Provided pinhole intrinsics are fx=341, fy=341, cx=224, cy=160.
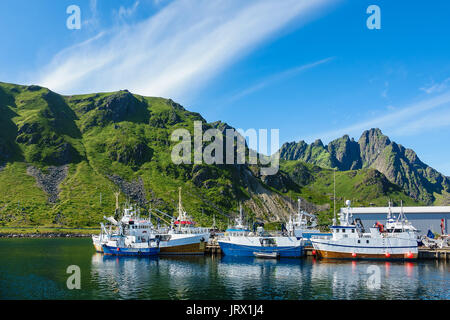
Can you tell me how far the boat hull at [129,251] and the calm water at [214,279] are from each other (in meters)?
6.58

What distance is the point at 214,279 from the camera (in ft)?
191

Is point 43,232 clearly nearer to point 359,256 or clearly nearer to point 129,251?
point 129,251

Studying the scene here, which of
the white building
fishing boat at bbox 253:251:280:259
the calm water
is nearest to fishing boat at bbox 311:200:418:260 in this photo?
the calm water

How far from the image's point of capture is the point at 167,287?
50.9 metres

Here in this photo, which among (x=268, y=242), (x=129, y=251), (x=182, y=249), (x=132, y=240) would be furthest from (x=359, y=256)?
(x=132, y=240)

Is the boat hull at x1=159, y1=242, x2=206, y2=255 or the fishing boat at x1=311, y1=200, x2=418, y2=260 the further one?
the boat hull at x1=159, y1=242, x2=206, y2=255

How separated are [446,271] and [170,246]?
63.8 meters

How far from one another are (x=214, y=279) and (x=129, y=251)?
39805 mm

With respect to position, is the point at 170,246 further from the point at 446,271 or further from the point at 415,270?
the point at 446,271

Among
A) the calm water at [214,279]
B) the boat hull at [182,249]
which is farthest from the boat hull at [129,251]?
the calm water at [214,279]

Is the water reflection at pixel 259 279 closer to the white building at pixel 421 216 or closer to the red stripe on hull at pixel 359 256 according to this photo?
the red stripe on hull at pixel 359 256

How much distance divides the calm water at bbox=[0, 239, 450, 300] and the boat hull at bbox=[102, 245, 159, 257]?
6.58 metres

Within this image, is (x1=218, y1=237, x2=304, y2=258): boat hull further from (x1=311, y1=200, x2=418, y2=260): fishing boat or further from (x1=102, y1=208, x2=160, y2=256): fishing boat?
(x1=102, y1=208, x2=160, y2=256): fishing boat

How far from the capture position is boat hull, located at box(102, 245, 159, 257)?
8938cm
